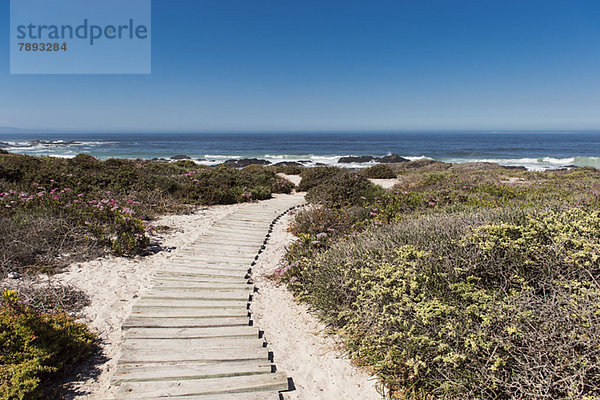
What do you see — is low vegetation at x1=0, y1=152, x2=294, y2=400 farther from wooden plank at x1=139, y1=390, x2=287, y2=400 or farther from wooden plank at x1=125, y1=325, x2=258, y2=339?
wooden plank at x1=139, y1=390, x2=287, y2=400

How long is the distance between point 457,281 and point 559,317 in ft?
3.19

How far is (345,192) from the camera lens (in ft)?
34.7

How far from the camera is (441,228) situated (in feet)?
14.3

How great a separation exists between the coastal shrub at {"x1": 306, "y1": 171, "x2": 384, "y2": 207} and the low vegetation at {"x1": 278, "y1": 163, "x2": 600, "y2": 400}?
5.35 metres

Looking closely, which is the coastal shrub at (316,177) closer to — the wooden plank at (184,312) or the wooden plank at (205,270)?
the wooden plank at (205,270)

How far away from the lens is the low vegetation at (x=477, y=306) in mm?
2604

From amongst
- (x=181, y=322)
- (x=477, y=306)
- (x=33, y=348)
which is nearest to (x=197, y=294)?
(x=181, y=322)

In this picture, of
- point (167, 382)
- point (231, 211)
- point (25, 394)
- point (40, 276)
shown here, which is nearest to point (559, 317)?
point (167, 382)

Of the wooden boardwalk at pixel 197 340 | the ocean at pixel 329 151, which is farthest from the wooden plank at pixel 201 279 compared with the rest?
the ocean at pixel 329 151

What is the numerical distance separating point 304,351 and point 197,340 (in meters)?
1.41

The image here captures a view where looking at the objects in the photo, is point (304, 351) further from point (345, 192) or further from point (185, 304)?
point (345, 192)

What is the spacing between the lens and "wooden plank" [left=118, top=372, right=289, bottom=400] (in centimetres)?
312

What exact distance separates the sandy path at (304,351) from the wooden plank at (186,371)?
0.40m

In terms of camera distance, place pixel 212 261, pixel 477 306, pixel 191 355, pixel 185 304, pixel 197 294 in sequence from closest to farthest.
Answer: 1. pixel 477 306
2. pixel 191 355
3. pixel 185 304
4. pixel 197 294
5. pixel 212 261
